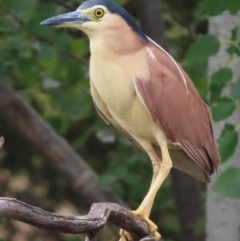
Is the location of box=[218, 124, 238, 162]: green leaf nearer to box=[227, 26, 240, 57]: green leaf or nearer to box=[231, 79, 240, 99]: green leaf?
box=[231, 79, 240, 99]: green leaf

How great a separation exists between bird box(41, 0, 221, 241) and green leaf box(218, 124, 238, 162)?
22 cm

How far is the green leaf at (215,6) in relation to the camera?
3312 mm

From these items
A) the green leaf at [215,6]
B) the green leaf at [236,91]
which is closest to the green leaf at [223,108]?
the green leaf at [236,91]

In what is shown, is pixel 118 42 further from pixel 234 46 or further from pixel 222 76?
pixel 234 46

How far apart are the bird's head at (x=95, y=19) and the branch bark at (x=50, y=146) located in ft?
4.63

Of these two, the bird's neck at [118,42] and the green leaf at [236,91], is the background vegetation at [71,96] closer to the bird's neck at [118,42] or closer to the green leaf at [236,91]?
the green leaf at [236,91]

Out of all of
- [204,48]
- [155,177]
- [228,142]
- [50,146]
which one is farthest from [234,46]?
[50,146]

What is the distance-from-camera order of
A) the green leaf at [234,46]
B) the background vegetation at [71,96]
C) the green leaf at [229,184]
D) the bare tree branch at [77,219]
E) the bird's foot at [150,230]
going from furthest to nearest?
the background vegetation at [71,96] < the green leaf at [234,46] < the green leaf at [229,184] < the bird's foot at [150,230] < the bare tree branch at [77,219]

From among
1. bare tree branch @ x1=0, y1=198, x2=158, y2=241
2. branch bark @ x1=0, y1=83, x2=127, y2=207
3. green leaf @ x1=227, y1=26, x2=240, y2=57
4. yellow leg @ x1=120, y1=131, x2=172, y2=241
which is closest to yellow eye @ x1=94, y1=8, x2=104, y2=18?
yellow leg @ x1=120, y1=131, x2=172, y2=241

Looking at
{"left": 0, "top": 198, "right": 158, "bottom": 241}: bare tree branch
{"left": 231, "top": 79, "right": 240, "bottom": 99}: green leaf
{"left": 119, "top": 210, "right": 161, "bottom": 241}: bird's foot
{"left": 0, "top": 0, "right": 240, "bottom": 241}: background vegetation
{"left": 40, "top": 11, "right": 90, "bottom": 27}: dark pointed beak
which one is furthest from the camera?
{"left": 0, "top": 0, "right": 240, "bottom": 241}: background vegetation

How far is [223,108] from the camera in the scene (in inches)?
127

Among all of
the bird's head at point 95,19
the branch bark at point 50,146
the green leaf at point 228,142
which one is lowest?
the branch bark at point 50,146

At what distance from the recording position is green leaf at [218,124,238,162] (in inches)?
126

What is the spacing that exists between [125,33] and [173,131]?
36 cm
